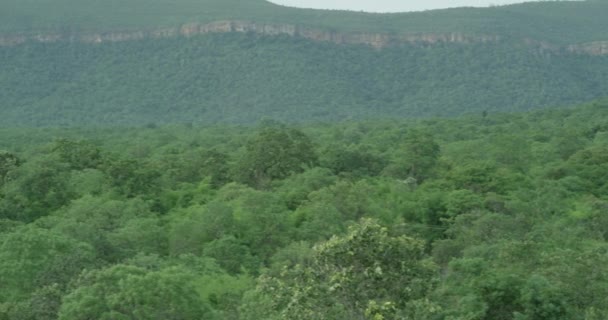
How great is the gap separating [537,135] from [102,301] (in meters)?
50.6

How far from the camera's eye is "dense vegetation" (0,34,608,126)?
144625mm

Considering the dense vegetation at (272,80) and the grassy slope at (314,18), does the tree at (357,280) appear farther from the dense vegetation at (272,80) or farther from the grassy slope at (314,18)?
the grassy slope at (314,18)

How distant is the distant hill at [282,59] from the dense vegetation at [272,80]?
0.65 feet

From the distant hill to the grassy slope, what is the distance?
27cm

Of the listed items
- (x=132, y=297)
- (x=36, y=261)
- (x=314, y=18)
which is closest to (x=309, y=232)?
(x=36, y=261)

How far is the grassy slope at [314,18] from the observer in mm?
165000

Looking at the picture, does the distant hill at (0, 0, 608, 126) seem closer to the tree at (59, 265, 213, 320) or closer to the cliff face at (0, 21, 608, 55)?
the cliff face at (0, 21, 608, 55)

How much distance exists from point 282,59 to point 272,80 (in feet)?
26.0

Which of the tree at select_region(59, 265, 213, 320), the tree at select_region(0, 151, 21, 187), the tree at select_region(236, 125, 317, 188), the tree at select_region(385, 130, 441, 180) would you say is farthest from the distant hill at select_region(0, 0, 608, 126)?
the tree at select_region(59, 265, 213, 320)

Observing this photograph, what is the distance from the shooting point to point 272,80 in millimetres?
153125

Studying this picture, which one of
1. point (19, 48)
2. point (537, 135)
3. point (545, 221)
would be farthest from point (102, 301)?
point (19, 48)

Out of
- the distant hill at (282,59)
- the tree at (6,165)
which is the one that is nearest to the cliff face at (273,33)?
the distant hill at (282,59)

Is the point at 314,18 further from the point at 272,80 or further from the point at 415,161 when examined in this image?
the point at 415,161

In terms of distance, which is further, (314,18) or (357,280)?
(314,18)
